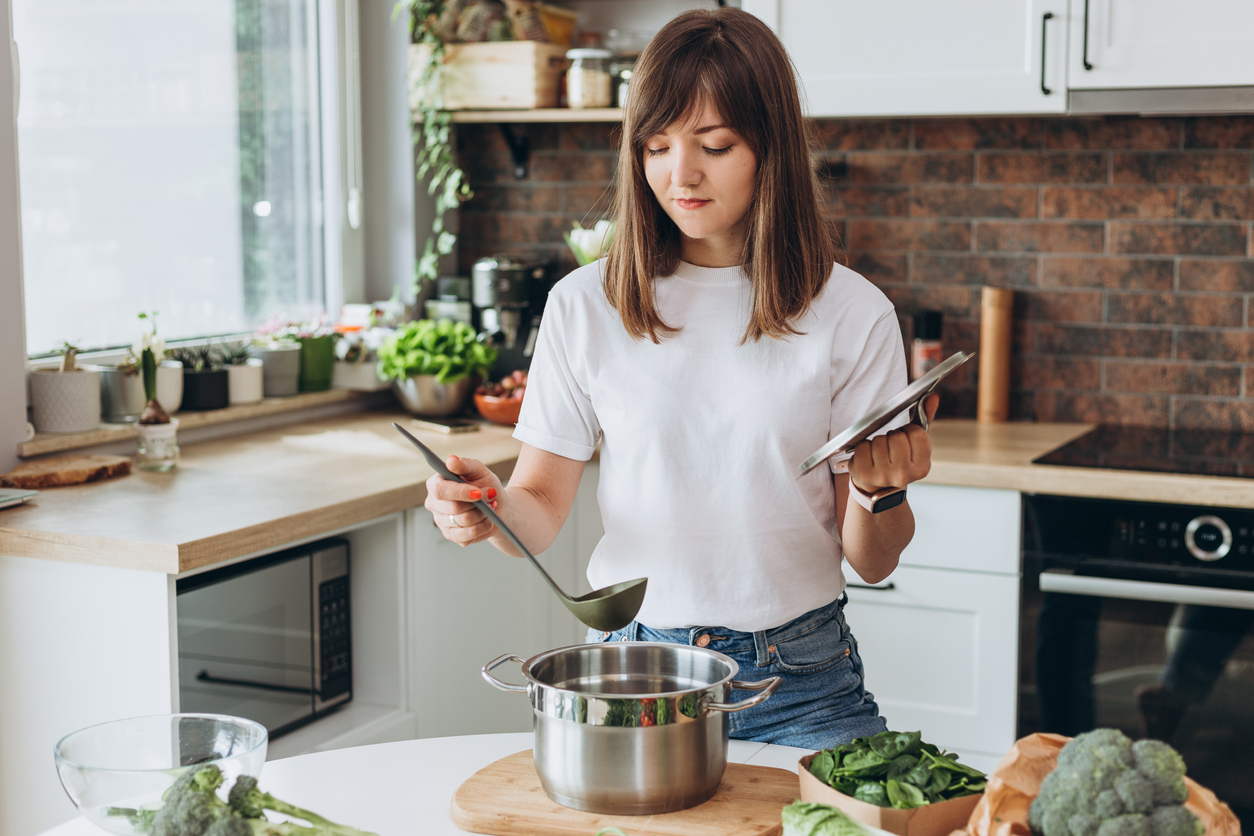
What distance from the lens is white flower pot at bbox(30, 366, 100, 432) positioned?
2211 mm

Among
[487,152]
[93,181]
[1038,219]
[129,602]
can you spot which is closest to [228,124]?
[93,181]

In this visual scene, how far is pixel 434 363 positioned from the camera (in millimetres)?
2846

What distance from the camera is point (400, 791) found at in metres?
1.12

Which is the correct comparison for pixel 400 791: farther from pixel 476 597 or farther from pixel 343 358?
pixel 343 358

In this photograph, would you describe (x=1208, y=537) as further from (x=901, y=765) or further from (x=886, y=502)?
(x=901, y=765)

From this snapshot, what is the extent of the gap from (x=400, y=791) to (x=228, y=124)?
6.74ft

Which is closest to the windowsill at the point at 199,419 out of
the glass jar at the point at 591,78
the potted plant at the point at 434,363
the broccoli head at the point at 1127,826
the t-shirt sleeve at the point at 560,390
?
the potted plant at the point at 434,363

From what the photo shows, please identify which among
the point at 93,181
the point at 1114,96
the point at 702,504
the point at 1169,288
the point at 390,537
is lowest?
the point at 390,537

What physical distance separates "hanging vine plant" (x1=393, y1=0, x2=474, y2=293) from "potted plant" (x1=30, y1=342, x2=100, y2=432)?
3.50ft

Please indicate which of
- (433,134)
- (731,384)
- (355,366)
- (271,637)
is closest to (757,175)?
(731,384)

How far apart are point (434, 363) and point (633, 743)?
1953 mm

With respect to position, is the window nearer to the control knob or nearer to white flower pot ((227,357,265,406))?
white flower pot ((227,357,265,406))

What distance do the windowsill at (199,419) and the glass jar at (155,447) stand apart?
10 centimetres

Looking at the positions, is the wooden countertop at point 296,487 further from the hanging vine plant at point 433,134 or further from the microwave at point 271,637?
the hanging vine plant at point 433,134
